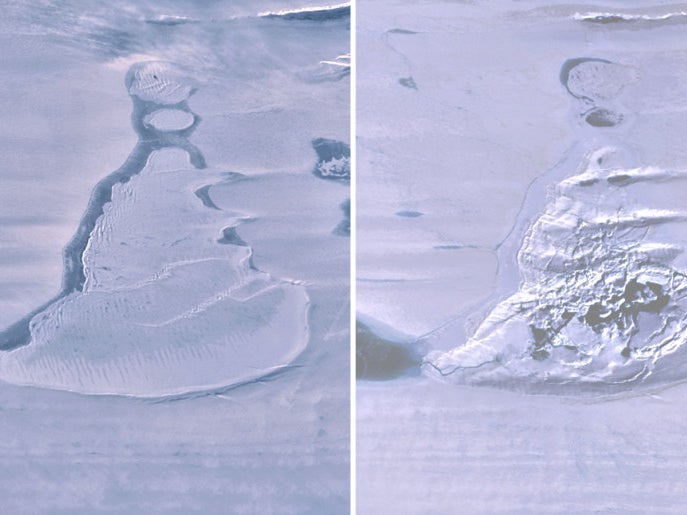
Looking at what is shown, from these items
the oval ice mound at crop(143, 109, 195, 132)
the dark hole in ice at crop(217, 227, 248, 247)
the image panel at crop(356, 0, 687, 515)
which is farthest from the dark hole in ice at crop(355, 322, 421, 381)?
the oval ice mound at crop(143, 109, 195, 132)

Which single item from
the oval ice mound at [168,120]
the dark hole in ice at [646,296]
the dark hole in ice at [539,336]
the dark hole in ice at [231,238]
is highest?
the oval ice mound at [168,120]

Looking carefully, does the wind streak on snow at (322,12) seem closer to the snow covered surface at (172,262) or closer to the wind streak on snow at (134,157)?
the snow covered surface at (172,262)

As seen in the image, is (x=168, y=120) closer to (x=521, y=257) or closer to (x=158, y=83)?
(x=158, y=83)

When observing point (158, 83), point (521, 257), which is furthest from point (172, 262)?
point (521, 257)

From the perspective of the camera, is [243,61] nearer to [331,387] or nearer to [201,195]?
[201,195]

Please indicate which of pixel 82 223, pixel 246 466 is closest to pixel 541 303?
pixel 246 466

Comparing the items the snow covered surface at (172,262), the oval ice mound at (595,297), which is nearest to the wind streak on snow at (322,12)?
the snow covered surface at (172,262)
